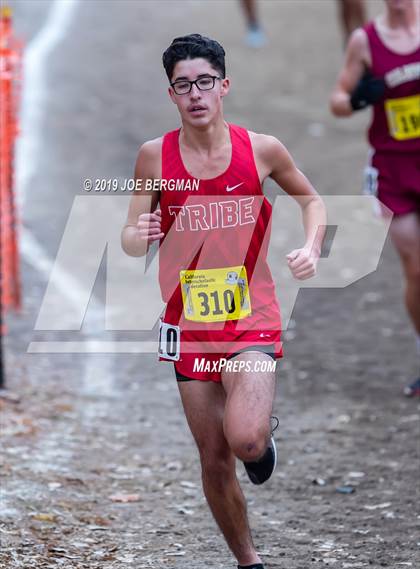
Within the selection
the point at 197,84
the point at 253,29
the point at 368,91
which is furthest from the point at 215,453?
the point at 253,29

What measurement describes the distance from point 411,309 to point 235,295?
114 inches

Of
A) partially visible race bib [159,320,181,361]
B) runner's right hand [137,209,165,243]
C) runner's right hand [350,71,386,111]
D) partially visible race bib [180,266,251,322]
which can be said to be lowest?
partially visible race bib [159,320,181,361]

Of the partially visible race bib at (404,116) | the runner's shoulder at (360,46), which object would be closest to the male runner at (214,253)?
the partially visible race bib at (404,116)

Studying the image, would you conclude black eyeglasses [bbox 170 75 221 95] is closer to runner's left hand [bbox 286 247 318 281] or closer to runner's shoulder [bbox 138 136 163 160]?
runner's shoulder [bbox 138 136 163 160]

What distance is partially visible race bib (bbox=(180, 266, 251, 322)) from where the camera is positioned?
4.53m

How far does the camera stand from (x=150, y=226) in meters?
4.41

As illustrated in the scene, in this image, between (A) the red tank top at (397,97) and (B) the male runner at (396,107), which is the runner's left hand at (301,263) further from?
(A) the red tank top at (397,97)

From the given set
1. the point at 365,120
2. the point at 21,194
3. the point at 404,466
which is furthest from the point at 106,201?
the point at 404,466

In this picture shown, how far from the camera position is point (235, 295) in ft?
14.9

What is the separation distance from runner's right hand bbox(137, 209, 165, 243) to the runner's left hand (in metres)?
0.48

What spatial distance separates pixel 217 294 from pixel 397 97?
9.93 feet

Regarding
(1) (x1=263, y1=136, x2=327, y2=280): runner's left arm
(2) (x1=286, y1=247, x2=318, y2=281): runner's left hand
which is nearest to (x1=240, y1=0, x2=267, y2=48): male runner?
(1) (x1=263, y1=136, x2=327, y2=280): runner's left arm

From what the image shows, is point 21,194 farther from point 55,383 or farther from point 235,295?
point 235,295

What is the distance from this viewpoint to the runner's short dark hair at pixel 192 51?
4.47 meters
